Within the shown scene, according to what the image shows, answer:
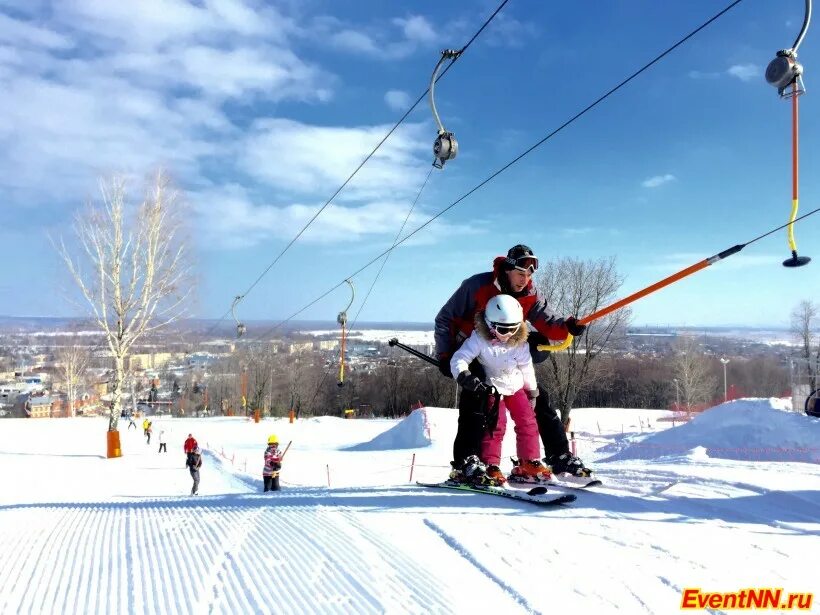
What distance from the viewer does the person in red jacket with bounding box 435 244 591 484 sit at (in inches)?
189

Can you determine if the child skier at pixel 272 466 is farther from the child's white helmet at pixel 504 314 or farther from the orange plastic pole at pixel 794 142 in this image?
the orange plastic pole at pixel 794 142

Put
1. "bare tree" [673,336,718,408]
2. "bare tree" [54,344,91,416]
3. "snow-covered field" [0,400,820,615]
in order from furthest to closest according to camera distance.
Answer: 1. "bare tree" [54,344,91,416]
2. "bare tree" [673,336,718,408]
3. "snow-covered field" [0,400,820,615]

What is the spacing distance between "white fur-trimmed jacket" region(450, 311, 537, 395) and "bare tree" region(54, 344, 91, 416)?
4730cm

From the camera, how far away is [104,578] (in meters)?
2.68

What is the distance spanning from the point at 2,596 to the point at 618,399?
58.4m

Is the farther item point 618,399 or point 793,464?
point 618,399

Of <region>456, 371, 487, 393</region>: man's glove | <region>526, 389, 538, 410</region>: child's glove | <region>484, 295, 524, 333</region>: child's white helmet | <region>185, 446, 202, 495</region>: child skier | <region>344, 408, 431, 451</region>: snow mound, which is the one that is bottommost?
<region>344, 408, 431, 451</region>: snow mound

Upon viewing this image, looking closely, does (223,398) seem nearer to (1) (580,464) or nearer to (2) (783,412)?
(2) (783,412)

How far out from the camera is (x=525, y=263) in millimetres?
4820

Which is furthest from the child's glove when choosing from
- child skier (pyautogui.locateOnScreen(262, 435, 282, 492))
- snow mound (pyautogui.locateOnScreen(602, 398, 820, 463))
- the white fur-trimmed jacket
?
snow mound (pyautogui.locateOnScreen(602, 398, 820, 463))

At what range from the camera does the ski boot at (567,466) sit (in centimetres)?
478

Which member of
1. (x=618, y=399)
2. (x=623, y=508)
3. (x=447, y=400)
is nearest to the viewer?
(x=623, y=508)

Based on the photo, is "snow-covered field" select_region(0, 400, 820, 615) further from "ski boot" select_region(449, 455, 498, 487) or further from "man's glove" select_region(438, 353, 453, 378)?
"man's glove" select_region(438, 353, 453, 378)

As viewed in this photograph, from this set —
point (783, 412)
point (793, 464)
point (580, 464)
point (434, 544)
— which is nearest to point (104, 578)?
point (434, 544)
